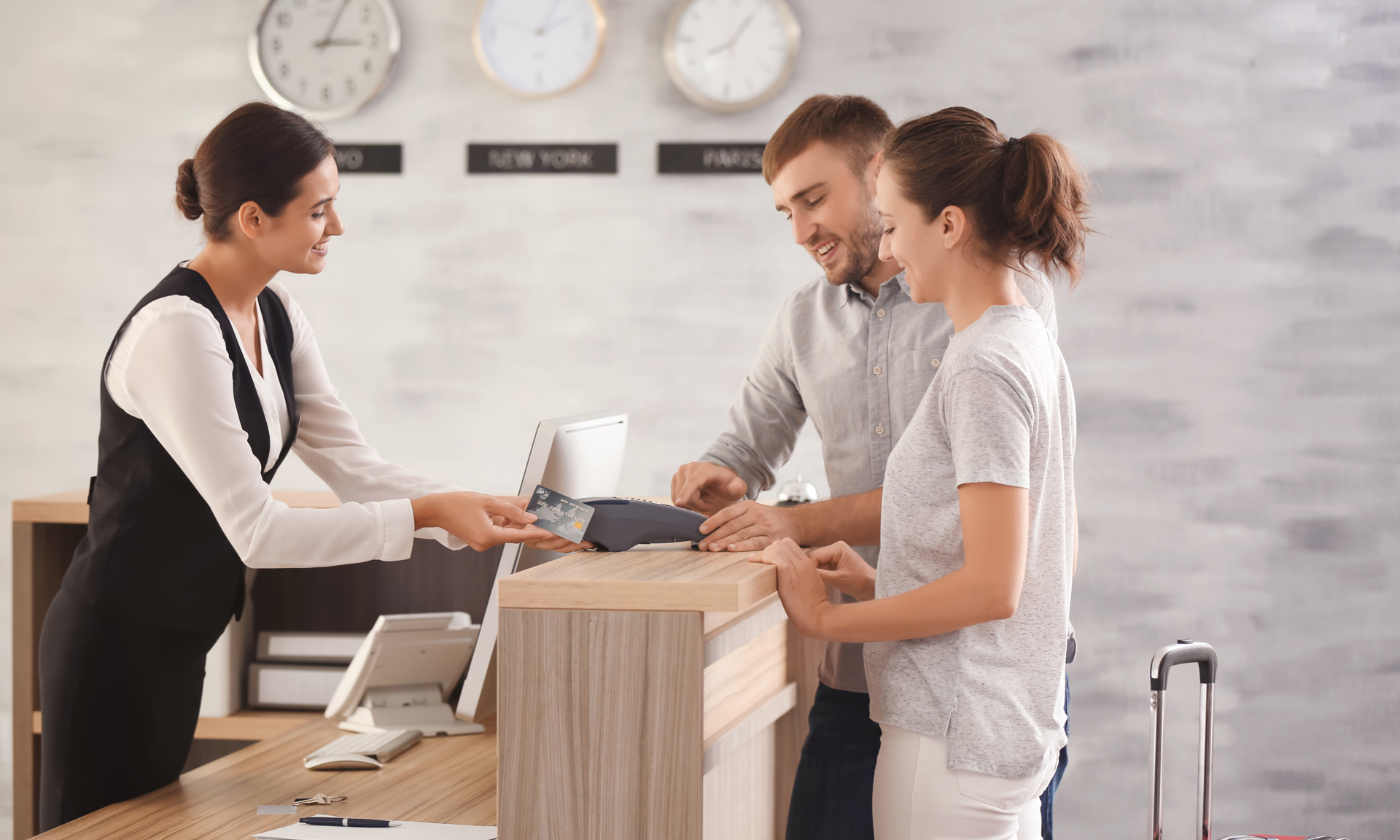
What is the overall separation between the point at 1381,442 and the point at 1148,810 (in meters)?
1.08

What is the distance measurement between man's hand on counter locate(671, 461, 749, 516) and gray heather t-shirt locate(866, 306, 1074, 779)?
1.43ft

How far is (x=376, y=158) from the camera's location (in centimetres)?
284

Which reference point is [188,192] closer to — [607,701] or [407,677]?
[407,677]

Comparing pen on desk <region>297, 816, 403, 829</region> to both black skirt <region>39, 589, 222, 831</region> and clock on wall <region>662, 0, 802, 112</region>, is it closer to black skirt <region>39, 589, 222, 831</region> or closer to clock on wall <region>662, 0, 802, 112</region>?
black skirt <region>39, 589, 222, 831</region>

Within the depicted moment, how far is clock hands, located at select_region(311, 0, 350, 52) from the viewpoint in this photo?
281 centimetres

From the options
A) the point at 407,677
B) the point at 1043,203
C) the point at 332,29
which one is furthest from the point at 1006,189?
the point at 332,29

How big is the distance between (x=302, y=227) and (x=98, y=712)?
0.75m

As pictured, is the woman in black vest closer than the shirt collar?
Yes

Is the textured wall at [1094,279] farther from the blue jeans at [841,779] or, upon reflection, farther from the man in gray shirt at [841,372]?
the blue jeans at [841,779]

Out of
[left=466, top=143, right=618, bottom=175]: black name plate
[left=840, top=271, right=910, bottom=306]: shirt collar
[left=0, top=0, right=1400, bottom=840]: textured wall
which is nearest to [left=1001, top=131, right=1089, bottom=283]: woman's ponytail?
[left=840, top=271, right=910, bottom=306]: shirt collar

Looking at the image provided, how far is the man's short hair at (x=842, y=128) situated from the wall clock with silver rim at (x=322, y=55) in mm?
1614

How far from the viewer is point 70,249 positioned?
293 centimetres

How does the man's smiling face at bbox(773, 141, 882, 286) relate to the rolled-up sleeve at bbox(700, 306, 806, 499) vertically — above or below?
above

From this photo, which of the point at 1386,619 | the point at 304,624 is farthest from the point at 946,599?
the point at 1386,619
